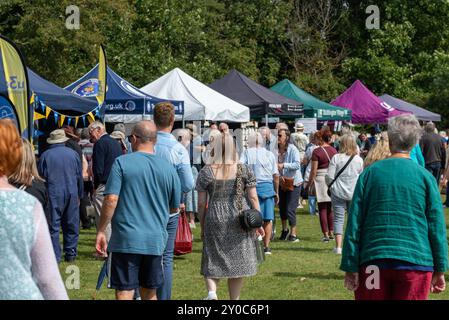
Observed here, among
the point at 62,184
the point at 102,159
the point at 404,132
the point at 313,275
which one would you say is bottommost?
the point at 313,275

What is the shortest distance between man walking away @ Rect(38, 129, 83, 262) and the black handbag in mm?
3973

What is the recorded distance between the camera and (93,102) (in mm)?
15875

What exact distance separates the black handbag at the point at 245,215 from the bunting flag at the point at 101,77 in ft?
26.0

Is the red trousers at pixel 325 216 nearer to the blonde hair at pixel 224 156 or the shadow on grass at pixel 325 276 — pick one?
the shadow on grass at pixel 325 276

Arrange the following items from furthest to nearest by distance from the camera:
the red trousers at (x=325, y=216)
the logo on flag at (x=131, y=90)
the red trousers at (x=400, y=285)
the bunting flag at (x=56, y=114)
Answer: the logo on flag at (x=131, y=90)
the red trousers at (x=325, y=216)
the bunting flag at (x=56, y=114)
the red trousers at (x=400, y=285)

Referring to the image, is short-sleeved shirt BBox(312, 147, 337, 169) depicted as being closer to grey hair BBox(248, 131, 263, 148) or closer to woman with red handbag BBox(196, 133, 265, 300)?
grey hair BBox(248, 131, 263, 148)

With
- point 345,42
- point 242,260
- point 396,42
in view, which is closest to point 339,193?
point 242,260

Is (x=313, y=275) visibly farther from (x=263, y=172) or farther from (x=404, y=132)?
(x=404, y=132)

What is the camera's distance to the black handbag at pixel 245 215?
844cm

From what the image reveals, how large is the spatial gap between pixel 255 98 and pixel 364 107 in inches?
320

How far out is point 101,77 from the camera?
53.8ft

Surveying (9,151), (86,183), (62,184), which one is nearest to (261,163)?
(62,184)

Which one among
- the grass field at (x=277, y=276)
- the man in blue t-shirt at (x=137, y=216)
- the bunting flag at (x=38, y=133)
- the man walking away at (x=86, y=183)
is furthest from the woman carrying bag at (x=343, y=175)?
the bunting flag at (x=38, y=133)
